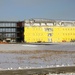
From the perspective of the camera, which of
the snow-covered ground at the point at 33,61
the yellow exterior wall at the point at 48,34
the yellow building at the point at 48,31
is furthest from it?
the yellow building at the point at 48,31

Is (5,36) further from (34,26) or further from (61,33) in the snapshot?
(61,33)

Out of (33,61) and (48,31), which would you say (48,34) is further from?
(33,61)

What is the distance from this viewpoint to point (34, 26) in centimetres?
14262

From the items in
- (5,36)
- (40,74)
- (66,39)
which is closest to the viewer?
(40,74)

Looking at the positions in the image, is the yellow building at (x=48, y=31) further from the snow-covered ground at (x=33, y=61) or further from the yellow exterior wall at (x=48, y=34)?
the snow-covered ground at (x=33, y=61)

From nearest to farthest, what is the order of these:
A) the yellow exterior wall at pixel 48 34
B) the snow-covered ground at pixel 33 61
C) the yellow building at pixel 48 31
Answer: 1. the snow-covered ground at pixel 33 61
2. the yellow exterior wall at pixel 48 34
3. the yellow building at pixel 48 31

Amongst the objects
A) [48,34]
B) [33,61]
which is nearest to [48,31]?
[48,34]

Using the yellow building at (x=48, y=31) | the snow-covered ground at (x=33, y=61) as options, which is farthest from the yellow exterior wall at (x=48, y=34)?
the snow-covered ground at (x=33, y=61)

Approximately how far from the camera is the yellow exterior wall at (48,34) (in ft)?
463

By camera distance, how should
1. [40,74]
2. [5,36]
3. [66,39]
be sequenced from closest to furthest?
[40,74]
[5,36]
[66,39]

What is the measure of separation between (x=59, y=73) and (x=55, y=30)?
127120 mm

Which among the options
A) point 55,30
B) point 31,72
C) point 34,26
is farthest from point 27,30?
point 31,72

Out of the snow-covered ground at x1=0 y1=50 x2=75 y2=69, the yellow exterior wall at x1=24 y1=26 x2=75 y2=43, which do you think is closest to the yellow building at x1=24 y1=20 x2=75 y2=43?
the yellow exterior wall at x1=24 y1=26 x2=75 y2=43

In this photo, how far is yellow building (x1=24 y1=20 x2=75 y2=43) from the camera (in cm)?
14161
